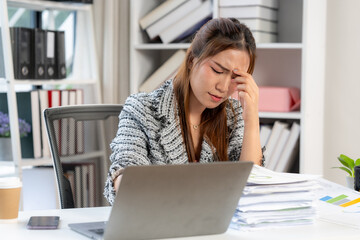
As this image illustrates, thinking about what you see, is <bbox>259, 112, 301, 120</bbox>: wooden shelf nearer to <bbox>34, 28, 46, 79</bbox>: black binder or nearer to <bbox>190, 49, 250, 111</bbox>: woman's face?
<bbox>190, 49, 250, 111</bbox>: woman's face

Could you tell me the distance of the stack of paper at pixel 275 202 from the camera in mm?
1352

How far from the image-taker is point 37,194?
→ 9.62ft

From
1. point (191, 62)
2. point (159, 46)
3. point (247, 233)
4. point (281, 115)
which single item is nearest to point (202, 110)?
point (191, 62)

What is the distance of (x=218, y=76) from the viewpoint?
177 cm

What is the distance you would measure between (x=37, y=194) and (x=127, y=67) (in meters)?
0.89

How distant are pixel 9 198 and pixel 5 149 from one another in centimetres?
135

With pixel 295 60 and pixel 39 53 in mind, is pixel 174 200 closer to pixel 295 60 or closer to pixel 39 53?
pixel 39 53

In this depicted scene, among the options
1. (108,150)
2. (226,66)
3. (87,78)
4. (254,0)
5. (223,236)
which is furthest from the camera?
(87,78)

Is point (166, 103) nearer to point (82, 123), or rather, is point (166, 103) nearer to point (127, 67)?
point (82, 123)

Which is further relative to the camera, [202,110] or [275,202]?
[202,110]

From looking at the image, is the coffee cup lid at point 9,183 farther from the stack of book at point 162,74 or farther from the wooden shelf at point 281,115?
the stack of book at point 162,74

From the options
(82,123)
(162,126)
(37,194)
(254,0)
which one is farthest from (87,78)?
(162,126)

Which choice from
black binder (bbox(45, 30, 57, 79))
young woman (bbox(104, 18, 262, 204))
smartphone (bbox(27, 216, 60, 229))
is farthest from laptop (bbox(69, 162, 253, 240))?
black binder (bbox(45, 30, 57, 79))

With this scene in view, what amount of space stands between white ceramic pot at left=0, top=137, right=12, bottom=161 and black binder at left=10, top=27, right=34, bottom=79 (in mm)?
297
